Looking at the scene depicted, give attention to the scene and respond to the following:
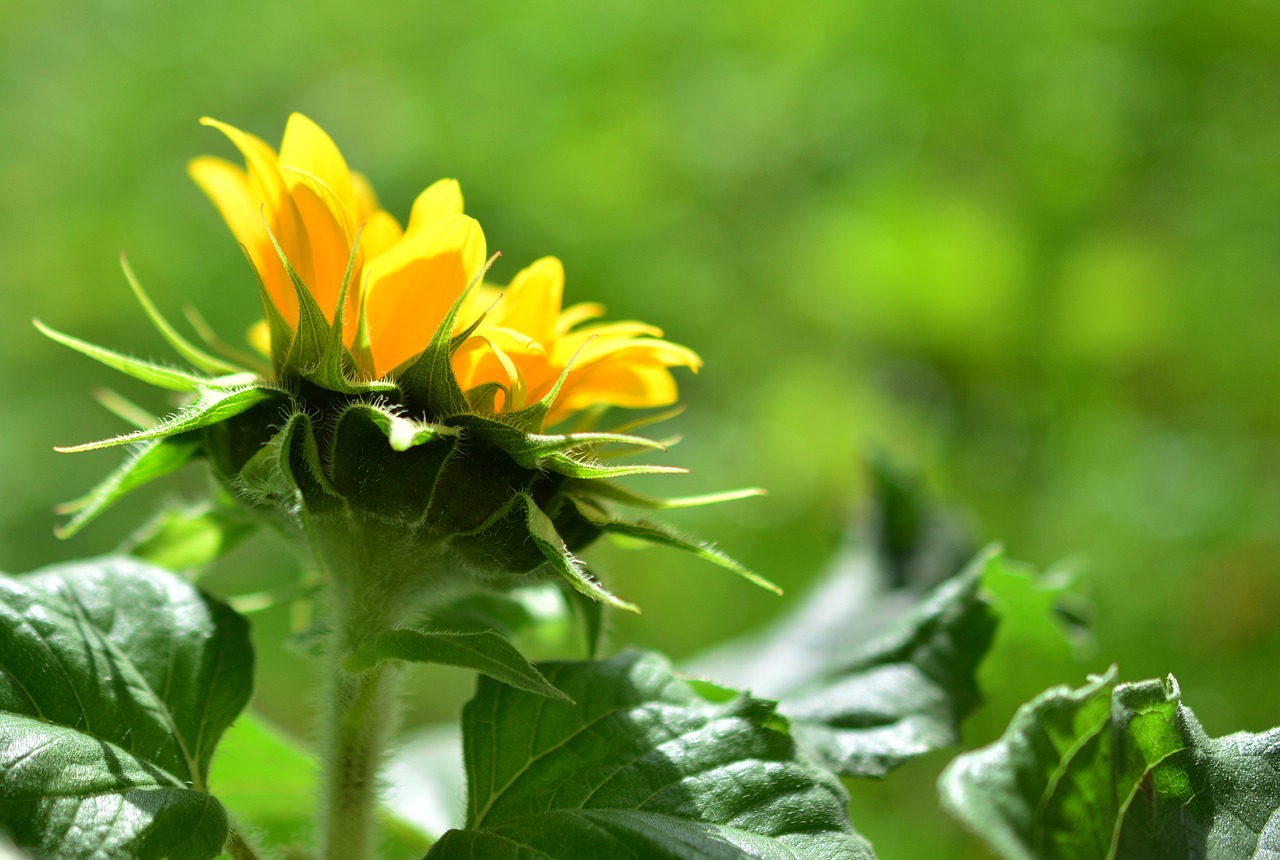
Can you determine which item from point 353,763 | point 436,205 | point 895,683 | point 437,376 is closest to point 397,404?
point 437,376

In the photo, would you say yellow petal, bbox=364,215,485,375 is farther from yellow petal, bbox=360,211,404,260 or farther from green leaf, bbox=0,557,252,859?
green leaf, bbox=0,557,252,859

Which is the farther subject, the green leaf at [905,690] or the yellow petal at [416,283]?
the green leaf at [905,690]

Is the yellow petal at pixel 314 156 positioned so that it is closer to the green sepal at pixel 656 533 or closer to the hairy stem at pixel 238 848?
the green sepal at pixel 656 533

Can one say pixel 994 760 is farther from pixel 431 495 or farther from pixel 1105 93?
pixel 1105 93

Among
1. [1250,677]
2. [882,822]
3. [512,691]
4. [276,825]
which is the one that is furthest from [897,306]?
[512,691]

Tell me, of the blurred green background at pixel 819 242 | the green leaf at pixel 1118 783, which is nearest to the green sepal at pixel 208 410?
the green leaf at pixel 1118 783

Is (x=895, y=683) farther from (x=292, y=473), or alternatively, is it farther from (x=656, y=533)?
(x=292, y=473)

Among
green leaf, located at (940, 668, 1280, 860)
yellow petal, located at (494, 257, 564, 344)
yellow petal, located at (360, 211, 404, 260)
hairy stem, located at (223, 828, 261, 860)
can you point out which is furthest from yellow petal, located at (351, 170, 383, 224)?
green leaf, located at (940, 668, 1280, 860)
